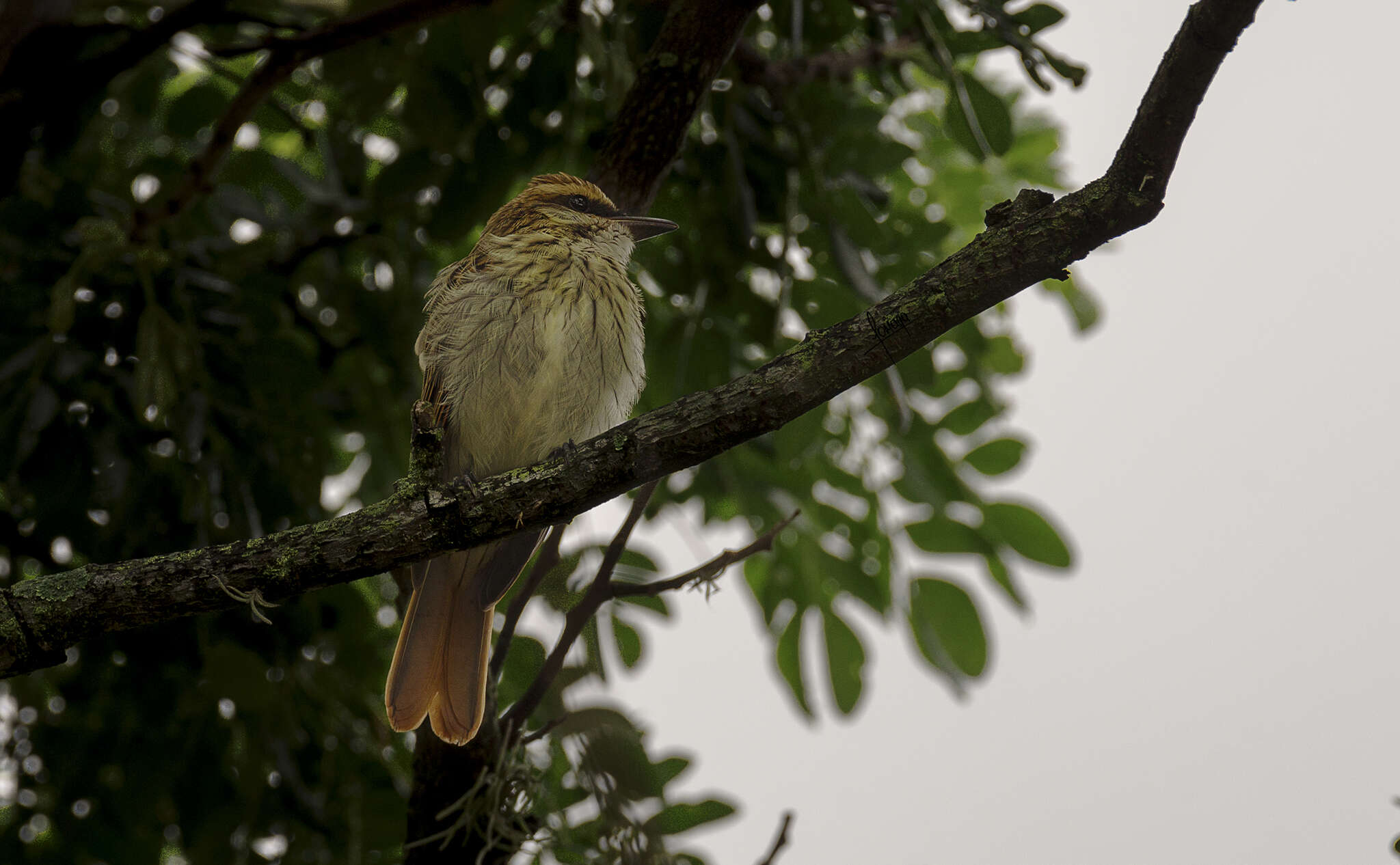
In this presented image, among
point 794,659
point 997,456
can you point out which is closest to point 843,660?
point 794,659

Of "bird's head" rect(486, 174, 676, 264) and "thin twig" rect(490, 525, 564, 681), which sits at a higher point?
"bird's head" rect(486, 174, 676, 264)

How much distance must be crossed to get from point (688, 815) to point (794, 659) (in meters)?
0.79

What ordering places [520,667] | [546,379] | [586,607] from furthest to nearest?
[520,667] → [546,379] → [586,607]

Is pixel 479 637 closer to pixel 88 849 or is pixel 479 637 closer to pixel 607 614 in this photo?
pixel 607 614

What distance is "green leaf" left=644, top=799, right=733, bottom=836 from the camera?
2.80 metres

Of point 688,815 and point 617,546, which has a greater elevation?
point 617,546

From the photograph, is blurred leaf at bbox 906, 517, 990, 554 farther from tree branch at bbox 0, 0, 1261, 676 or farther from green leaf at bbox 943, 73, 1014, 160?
tree branch at bbox 0, 0, 1261, 676

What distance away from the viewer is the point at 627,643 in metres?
2.94

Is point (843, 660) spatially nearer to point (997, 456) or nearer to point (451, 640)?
point (997, 456)

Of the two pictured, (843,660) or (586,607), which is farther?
(843,660)

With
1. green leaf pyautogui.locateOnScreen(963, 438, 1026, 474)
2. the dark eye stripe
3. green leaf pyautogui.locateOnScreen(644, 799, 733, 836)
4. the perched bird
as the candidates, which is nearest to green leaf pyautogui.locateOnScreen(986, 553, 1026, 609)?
green leaf pyautogui.locateOnScreen(963, 438, 1026, 474)

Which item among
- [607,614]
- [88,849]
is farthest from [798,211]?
[88,849]

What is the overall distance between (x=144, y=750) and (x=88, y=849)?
41 centimetres

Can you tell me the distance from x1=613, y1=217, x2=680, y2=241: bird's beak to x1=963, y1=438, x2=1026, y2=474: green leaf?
1.47 meters
